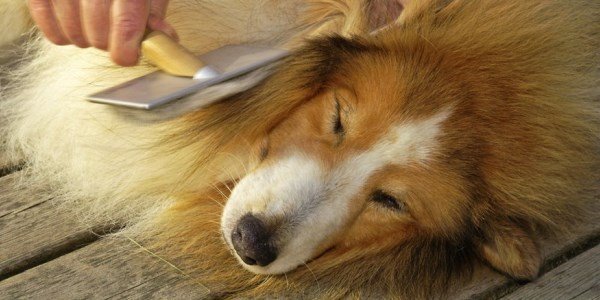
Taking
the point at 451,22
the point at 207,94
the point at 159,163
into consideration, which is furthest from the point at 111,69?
the point at 451,22

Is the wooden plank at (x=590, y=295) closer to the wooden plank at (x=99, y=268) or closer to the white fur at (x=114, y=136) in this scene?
the wooden plank at (x=99, y=268)

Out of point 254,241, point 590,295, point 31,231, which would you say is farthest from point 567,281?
point 31,231

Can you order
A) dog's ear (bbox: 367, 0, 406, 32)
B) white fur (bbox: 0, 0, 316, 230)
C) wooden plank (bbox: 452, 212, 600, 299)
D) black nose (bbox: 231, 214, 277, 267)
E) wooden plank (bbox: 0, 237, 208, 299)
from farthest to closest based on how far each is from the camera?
white fur (bbox: 0, 0, 316, 230) → dog's ear (bbox: 367, 0, 406, 32) → wooden plank (bbox: 452, 212, 600, 299) → wooden plank (bbox: 0, 237, 208, 299) → black nose (bbox: 231, 214, 277, 267)

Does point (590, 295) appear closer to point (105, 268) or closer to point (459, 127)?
point (459, 127)

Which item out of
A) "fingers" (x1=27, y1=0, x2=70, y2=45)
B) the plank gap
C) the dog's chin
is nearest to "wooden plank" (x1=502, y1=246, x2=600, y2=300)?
the dog's chin

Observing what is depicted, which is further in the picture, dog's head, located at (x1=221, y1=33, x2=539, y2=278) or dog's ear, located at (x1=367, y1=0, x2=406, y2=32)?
dog's ear, located at (x1=367, y1=0, x2=406, y2=32)

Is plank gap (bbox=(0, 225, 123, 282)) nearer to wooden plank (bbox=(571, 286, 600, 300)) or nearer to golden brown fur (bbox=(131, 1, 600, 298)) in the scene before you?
golden brown fur (bbox=(131, 1, 600, 298))

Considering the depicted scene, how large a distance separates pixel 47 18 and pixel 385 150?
3.78 feet

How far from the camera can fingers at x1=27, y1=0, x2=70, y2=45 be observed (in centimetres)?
242

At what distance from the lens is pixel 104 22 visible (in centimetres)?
235

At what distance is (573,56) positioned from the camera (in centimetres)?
253

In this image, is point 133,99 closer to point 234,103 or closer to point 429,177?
point 234,103

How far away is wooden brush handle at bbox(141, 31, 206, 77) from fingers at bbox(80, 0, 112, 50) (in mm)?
127

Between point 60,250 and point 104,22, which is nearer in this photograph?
point 104,22
